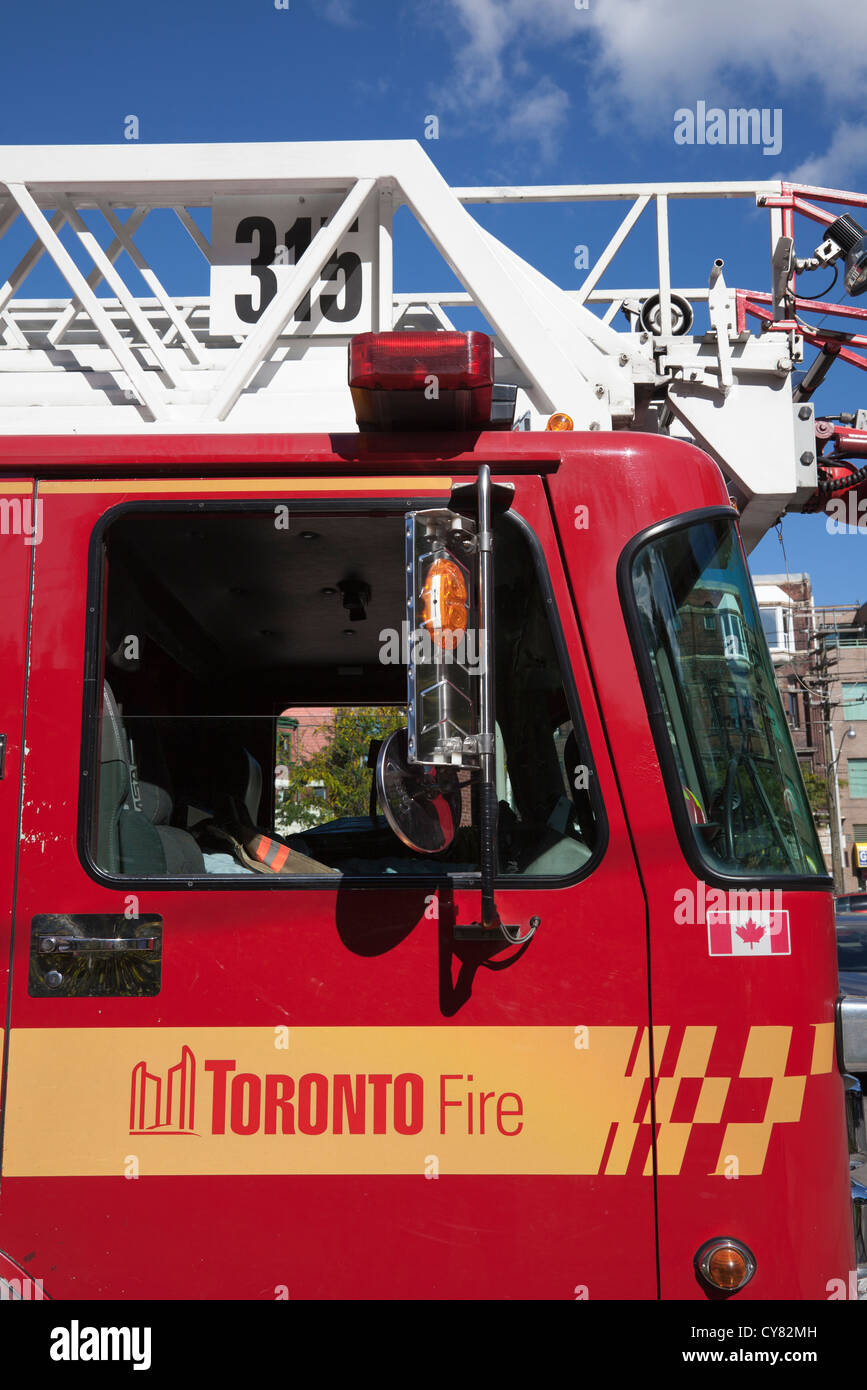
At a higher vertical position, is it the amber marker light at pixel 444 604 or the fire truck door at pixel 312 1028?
the amber marker light at pixel 444 604

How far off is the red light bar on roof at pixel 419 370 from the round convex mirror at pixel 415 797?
0.76 meters

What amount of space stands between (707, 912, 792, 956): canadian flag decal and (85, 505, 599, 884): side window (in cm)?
30

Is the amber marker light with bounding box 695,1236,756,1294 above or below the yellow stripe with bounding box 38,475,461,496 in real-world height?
below

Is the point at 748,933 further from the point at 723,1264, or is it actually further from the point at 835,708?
the point at 835,708

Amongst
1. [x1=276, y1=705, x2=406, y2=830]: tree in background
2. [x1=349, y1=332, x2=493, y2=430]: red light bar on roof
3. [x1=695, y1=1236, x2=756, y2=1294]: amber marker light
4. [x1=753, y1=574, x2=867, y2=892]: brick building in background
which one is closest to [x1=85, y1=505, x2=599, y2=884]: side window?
[x1=276, y1=705, x2=406, y2=830]: tree in background

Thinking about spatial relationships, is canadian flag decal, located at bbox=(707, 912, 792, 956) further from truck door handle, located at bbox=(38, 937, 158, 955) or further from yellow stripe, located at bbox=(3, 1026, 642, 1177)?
truck door handle, located at bbox=(38, 937, 158, 955)

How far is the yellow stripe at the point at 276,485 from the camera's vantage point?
93.1 inches

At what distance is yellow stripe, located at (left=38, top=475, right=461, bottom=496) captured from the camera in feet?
7.76

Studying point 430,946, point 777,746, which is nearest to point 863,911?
point 777,746

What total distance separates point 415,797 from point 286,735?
2.20ft

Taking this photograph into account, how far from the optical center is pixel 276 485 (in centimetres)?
237

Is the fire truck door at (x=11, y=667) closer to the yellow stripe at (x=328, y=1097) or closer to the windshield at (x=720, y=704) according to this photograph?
the yellow stripe at (x=328, y=1097)

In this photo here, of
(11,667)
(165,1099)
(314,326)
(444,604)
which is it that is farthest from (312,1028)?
(314,326)

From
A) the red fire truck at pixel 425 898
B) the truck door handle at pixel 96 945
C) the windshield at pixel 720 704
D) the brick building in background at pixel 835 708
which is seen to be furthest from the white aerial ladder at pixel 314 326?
the brick building in background at pixel 835 708
